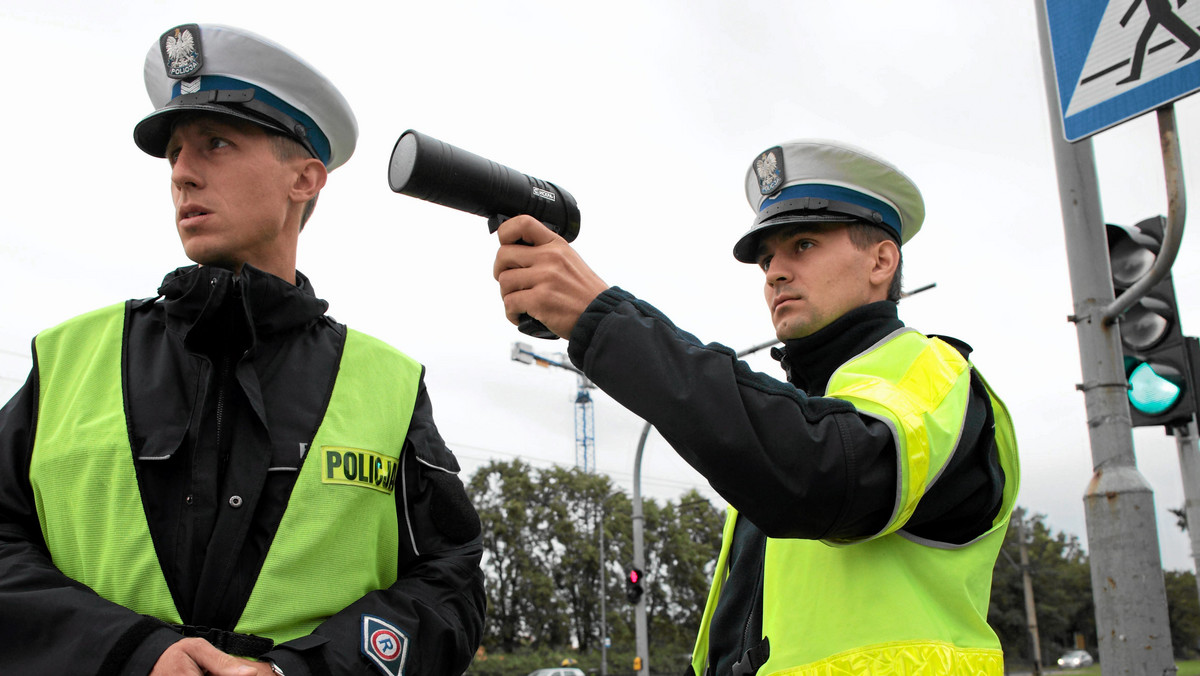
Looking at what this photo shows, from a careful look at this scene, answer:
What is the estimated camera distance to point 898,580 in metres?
1.69

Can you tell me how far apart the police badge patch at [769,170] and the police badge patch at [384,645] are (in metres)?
1.44

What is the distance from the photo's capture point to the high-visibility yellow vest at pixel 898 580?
1.61 metres

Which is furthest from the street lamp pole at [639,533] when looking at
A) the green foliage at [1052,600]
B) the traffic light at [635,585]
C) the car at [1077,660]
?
the car at [1077,660]

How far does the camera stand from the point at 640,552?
57.6ft

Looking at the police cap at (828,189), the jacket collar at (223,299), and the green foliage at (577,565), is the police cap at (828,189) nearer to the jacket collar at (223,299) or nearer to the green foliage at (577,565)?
the jacket collar at (223,299)

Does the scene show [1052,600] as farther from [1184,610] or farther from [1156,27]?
[1156,27]

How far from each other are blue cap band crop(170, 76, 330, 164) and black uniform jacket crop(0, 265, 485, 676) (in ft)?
1.61

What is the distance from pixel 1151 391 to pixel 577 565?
1875 inches

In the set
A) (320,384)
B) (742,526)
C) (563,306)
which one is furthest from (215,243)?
(742,526)

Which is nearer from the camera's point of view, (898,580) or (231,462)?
(898,580)

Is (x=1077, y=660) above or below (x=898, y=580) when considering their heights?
below

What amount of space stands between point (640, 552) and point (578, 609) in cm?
3574

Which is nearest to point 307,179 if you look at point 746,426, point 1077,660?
point 746,426

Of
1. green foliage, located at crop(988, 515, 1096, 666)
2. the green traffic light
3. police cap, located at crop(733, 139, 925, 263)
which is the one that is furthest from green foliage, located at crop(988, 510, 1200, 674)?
police cap, located at crop(733, 139, 925, 263)
